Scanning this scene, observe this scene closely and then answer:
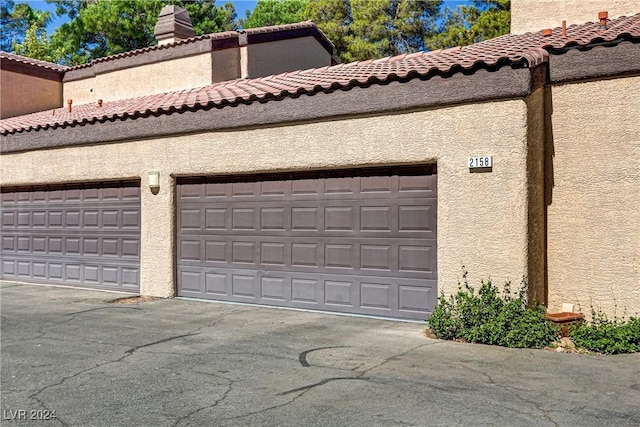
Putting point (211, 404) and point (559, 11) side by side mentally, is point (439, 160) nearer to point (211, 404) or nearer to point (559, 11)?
point (211, 404)

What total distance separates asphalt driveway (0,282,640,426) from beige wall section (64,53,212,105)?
385 inches

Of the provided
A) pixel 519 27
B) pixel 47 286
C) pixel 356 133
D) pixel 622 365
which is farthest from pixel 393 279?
pixel 47 286

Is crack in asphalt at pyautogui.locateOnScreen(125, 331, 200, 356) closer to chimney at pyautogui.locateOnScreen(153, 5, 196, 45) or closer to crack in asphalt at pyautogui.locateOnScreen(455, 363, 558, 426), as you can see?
crack in asphalt at pyautogui.locateOnScreen(455, 363, 558, 426)

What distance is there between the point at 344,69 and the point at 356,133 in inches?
137

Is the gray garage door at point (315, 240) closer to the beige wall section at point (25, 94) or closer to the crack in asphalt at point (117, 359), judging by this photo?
the crack in asphalt at point (117, 359)

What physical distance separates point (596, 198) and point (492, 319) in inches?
87.5

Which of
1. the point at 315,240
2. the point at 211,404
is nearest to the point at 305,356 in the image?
the point at 211,404

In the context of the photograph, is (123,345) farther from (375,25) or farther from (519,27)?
(375,25)

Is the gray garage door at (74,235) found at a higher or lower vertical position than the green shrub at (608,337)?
higher

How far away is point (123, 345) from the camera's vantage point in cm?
785

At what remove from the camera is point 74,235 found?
44.2 feet

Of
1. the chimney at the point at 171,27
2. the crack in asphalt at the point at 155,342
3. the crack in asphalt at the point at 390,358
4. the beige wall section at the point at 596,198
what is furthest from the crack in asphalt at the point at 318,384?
the chimney at the point at 171,27

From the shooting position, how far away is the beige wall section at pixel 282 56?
60.8ft

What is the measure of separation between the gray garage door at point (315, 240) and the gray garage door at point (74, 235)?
1397mm
